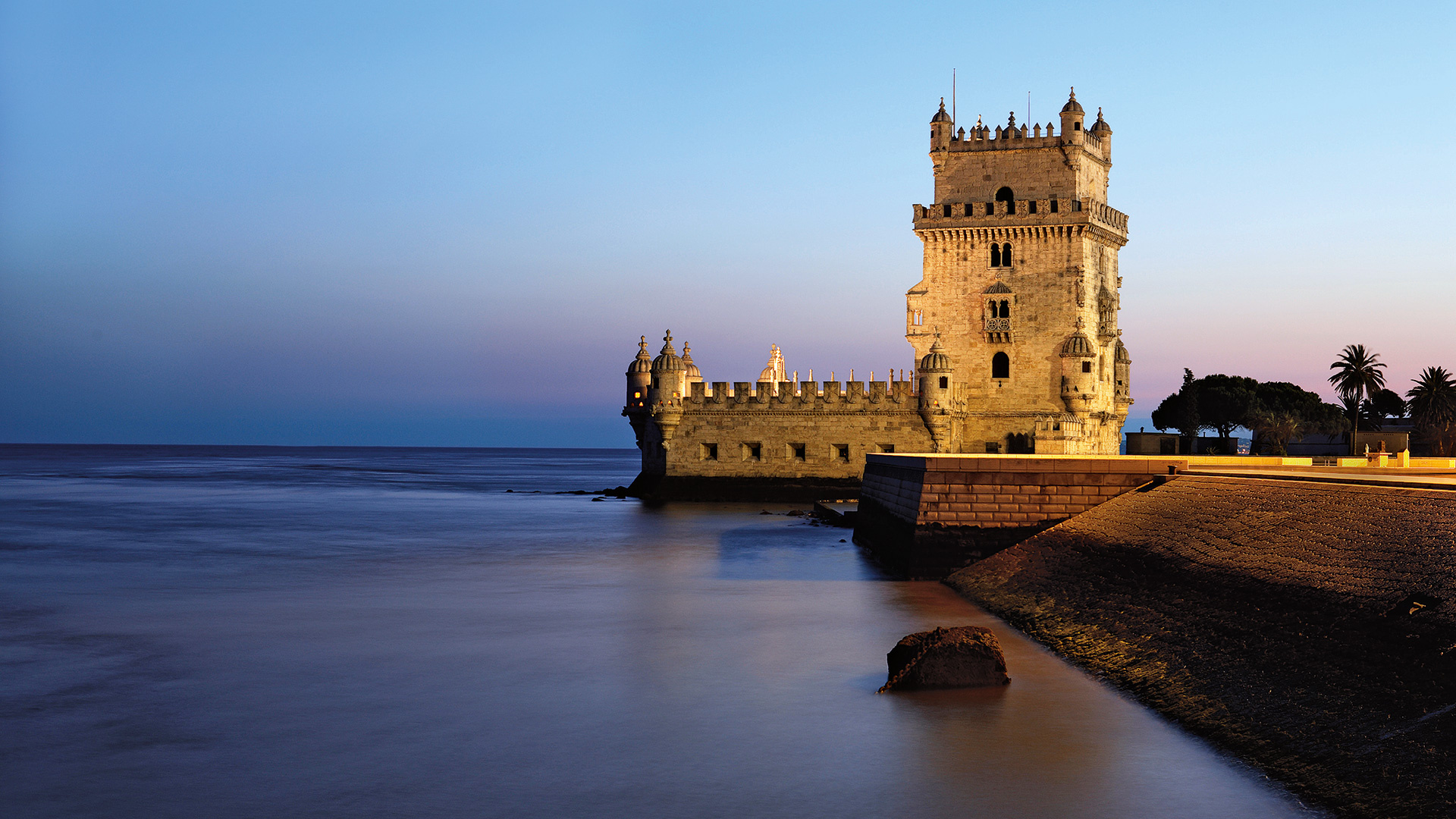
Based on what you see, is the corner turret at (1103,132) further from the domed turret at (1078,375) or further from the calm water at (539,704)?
the calm water at (539,704)

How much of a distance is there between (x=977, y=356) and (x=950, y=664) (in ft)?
112

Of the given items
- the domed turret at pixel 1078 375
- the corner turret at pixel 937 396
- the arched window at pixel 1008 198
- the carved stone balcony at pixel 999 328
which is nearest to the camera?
the corner turret at pixel 937 396

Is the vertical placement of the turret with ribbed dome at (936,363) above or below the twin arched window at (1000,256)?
below

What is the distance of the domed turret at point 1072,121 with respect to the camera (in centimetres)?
4512

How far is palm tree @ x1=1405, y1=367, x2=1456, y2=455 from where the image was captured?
57.8 meters

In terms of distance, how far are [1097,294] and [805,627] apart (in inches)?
1275

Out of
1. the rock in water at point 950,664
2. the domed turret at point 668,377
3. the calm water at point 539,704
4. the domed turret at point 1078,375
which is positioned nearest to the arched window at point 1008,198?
the domed turret at point 1078,375

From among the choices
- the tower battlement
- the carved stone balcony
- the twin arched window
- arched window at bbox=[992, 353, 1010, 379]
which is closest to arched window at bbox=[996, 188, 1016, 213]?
the tower battlement

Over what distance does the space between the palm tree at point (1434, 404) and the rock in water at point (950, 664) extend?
51.1 metres

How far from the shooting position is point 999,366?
46.4 m

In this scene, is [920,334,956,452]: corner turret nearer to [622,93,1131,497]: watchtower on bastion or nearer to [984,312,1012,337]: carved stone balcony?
[622,93,1131,497]: watchtower on bastion

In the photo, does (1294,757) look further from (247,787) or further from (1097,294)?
(1097,294)

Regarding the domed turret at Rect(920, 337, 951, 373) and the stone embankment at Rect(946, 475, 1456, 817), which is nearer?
the stone embankment at Rect(946, 475, 1456, 817)

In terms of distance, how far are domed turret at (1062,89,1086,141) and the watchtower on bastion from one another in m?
0.06
